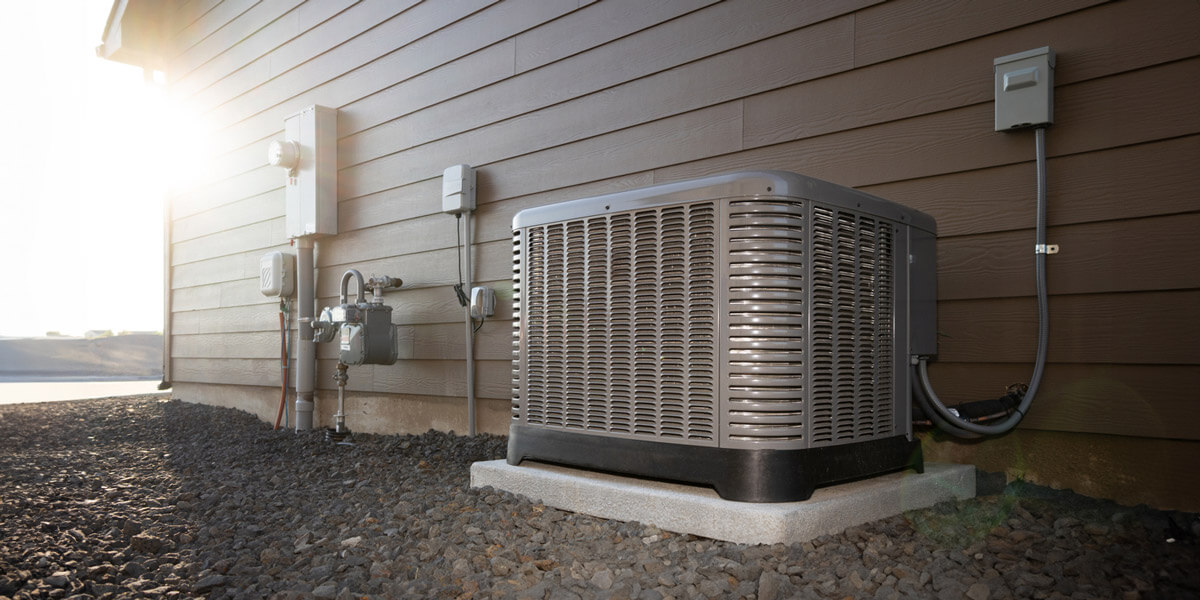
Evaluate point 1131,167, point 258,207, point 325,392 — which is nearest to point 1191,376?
point 1131,167

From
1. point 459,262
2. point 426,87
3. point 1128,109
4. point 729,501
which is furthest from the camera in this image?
point 426,87

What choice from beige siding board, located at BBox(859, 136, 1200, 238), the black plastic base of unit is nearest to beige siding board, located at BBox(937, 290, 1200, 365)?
beige siding board, located at BBox(859, 136, 1200, 238)

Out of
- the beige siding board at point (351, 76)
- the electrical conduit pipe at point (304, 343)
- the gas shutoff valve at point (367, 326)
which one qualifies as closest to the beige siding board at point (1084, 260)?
the beige siding board at point (351, 76)

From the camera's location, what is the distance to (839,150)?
251 cm

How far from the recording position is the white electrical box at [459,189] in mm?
3770

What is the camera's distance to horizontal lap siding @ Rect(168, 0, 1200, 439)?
6.38 ft

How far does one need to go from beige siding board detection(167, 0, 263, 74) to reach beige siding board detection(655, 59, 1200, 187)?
456 cm

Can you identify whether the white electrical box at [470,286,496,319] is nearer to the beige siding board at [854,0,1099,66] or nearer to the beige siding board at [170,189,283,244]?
the beige siding board at [854,0,1099,66]

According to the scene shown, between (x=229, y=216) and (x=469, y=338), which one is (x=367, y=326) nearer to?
(x=469, y=338)

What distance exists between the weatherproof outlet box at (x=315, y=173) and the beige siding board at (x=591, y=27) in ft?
5.29

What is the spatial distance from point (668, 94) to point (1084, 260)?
5.04 feet

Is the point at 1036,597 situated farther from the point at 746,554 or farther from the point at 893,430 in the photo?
the point at 893,430

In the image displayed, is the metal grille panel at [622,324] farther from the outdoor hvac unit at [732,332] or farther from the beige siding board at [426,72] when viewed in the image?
the beige siding board at [426,72]

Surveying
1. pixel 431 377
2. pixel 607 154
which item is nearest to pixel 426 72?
pixel 607 154
